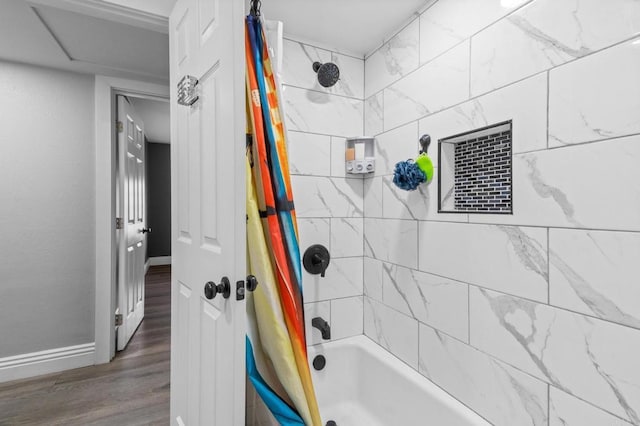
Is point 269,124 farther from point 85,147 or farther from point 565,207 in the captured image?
point 85,147

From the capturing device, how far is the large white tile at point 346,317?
5.91 ft

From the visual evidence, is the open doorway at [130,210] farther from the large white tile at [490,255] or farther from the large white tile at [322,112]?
the large white tile at [490,255]

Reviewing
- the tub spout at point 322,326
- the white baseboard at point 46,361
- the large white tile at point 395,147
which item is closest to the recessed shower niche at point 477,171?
the large white tile at point 395,147

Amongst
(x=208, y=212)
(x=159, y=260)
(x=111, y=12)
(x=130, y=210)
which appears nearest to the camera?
(x=208, y=212)

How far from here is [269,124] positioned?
3.74ft

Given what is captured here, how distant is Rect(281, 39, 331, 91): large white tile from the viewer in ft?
5.50

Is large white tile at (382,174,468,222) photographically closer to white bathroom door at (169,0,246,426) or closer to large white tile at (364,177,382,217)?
large white tile at (364,177,382,217)

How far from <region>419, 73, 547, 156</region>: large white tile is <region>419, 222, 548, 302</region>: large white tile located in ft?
1.00

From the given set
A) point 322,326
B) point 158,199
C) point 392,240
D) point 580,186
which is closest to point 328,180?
point 392,240

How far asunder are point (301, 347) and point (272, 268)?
0.31 meters

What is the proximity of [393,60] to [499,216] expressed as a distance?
3.34 ft

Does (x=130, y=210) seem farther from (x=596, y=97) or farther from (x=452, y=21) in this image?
(x=596, y=97)

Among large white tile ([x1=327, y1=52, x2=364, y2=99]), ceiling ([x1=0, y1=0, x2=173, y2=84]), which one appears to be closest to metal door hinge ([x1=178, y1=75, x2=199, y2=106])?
ceiling ([x1=0, y1=0, x2=173, y2=84])

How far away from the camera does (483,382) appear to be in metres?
1.17
